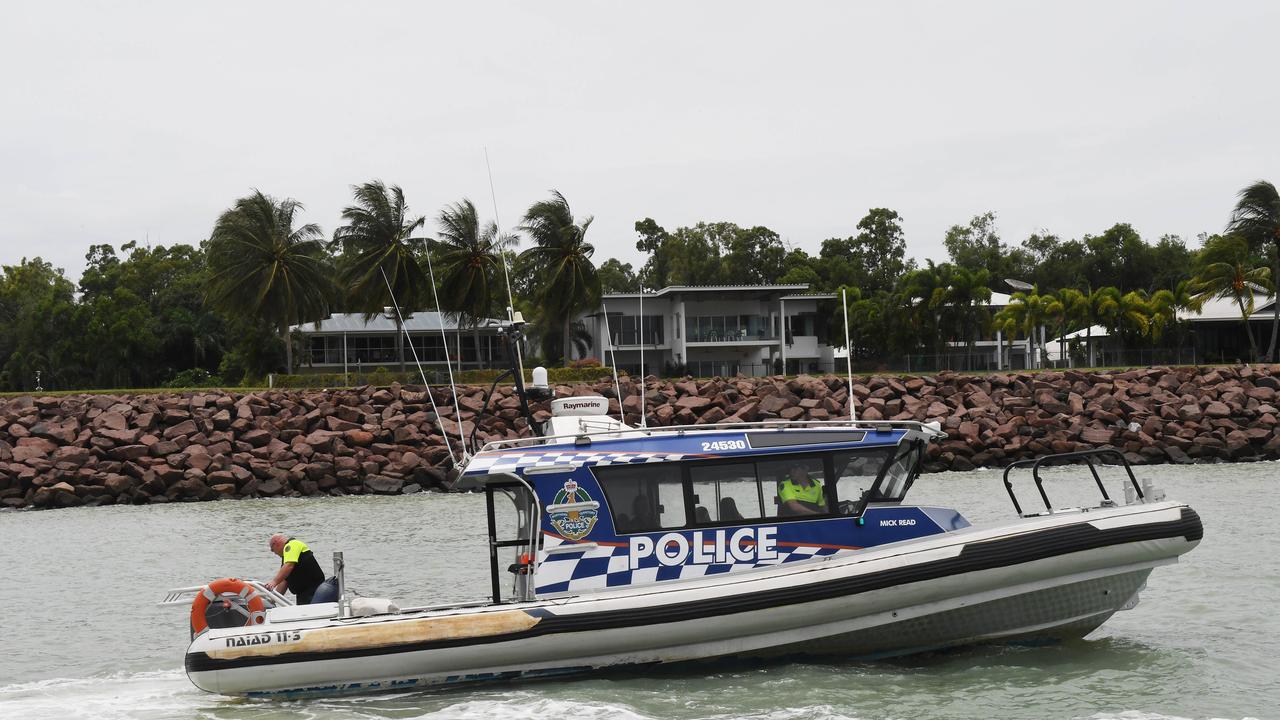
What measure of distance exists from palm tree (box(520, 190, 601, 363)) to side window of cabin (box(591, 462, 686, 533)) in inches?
1656

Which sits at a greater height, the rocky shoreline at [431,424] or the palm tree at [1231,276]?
the palm tree at [1231,276]

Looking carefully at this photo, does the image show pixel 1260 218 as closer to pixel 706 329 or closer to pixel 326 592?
pixel 706 329

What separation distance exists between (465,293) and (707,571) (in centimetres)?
4381

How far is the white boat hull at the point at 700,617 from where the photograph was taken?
9422mm

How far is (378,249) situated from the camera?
174 ft

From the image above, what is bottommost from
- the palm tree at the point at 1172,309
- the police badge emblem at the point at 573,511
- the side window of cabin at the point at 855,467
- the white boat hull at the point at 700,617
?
the white boat hull at the point at 700,617

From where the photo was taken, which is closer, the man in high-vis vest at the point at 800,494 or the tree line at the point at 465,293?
the man in high-vis vest at the point at 800,494

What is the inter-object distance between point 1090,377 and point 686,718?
95.2 ft

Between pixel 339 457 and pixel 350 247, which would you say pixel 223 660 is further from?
pixel 350 247

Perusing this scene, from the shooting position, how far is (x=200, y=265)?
259 feet

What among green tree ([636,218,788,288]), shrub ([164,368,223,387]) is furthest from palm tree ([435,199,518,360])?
green tree ([636,218,788,288])

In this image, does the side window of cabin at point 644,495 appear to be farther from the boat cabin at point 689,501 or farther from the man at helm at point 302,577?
the man at helm at point 302,577

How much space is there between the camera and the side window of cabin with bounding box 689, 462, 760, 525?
9734 millimetres

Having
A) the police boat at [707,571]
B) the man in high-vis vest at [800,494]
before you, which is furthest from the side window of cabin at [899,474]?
the man in high-vis vest at [800,494]
